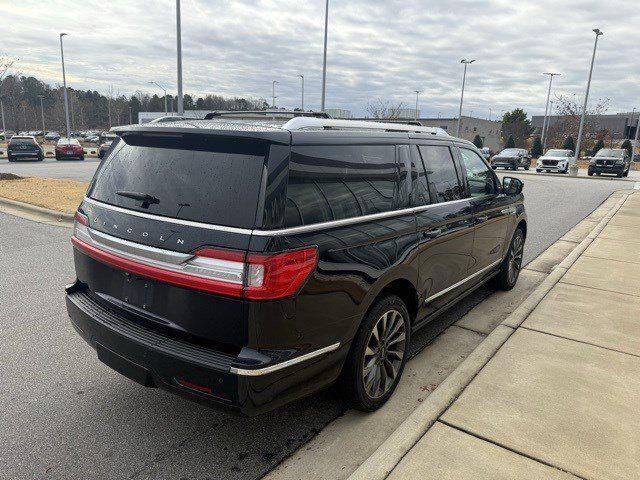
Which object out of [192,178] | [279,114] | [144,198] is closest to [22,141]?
[279,114]

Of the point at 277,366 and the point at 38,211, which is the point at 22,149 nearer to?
the point at 38,211

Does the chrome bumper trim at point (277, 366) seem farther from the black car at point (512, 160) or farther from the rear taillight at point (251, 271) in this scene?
the black car at point (512, 160)

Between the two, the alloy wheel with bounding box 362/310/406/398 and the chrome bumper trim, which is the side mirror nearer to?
the alloy wheel with bounding box 362/310/406/398

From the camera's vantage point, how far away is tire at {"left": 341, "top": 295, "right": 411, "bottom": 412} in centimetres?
292

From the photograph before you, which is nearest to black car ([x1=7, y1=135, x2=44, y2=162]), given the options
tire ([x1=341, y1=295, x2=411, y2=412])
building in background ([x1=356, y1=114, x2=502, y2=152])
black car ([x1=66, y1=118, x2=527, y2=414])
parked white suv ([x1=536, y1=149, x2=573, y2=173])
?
black car ([x1=66, y1=118, x2=527, y2=414])

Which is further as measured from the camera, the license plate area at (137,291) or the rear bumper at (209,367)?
Result: the license plate area at (137,291)

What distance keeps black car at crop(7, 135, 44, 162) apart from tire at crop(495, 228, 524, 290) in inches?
1178

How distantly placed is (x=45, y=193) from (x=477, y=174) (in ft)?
36.6

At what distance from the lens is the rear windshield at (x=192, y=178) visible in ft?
7.84

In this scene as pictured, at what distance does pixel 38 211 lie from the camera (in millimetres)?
9711

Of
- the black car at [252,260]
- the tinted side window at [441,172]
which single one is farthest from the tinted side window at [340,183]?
the tinted side window at [441,172]

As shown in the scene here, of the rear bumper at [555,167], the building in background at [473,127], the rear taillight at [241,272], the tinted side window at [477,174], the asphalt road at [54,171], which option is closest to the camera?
the rear taillight at [241,272]

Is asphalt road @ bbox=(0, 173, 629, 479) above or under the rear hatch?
under

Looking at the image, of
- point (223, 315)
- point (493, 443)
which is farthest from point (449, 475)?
point (223, 315)
